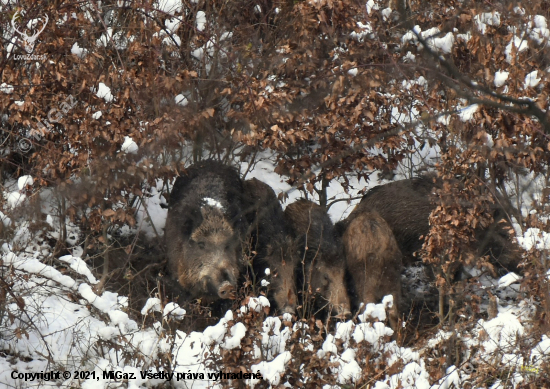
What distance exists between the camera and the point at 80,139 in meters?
6.93

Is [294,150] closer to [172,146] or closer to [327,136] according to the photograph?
[327,136]

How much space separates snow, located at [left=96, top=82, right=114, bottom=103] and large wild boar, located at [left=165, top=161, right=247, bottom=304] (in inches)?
62.7

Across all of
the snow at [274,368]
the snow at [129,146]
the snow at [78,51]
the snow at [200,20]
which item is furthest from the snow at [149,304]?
the snow at [200,20]

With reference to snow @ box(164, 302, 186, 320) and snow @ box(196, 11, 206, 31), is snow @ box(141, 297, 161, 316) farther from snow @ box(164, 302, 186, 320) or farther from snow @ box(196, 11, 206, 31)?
snow @ box(196, 11, 206, 31)

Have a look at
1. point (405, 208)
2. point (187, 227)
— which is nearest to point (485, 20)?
point (405, 208)

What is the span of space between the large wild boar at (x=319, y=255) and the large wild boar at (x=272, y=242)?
16cm

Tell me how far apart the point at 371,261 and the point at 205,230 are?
193 centimetres

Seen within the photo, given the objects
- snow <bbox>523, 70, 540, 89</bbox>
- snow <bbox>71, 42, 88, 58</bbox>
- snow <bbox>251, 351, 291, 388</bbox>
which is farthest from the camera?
snow <bbox>71, 42, 88, 58</bbox>

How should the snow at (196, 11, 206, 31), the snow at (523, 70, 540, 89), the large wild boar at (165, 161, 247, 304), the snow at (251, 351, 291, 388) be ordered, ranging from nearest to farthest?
1. the snow at (251, 351, 291, 388)
2. the snow at (523, 70, 540, 89)
3. the large wild boar at (165, 161, 247, 304)
4. the snow at (196, 11, 206, 31)

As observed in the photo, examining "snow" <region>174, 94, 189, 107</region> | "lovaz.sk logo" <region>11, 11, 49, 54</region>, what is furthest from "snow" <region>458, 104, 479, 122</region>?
"lovaz.sk logo" <region>11, 11, 49, 54</region>

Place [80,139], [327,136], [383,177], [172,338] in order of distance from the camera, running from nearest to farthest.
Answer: [172,338] < [80,139] < [327,136] < [383,177]

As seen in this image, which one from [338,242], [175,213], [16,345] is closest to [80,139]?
[175,213]

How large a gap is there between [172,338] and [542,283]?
10.6ft

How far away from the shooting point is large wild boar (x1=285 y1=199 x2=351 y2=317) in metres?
7.50
